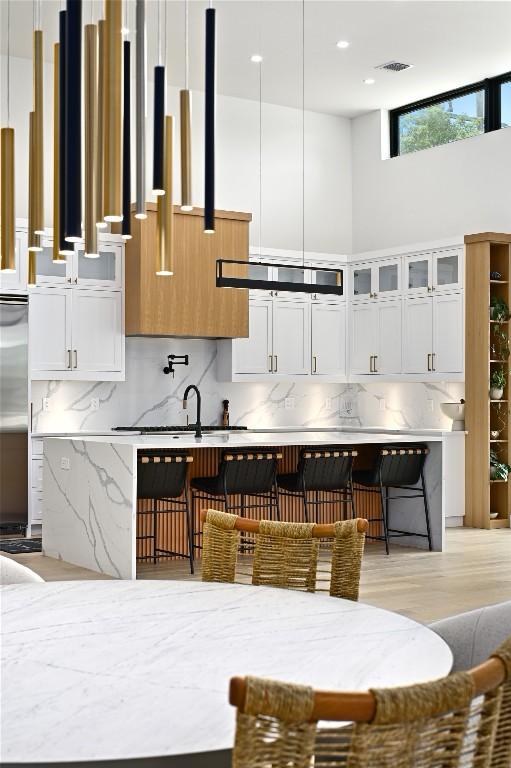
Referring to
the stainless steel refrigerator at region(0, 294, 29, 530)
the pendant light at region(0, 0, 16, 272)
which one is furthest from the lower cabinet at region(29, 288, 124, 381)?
the pendant light at region(0, 0, 16, 272)

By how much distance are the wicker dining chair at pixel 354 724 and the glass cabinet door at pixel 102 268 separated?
7816mm

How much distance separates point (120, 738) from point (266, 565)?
140 cm

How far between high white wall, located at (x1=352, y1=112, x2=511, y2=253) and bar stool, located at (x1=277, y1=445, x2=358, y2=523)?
10.5ft

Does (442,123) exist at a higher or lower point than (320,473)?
higher

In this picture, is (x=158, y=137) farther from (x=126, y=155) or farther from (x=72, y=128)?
(x=72, y=128)

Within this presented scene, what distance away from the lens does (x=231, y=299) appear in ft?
31.1

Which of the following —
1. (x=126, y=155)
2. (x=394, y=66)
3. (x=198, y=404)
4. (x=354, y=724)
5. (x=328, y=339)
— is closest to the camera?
(x=354, y=724)

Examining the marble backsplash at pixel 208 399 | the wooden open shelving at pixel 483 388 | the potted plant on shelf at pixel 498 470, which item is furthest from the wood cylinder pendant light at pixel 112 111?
the potted plant on shelf at pixel 498 470

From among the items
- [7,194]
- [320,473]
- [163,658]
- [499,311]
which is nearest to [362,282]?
[499,311]

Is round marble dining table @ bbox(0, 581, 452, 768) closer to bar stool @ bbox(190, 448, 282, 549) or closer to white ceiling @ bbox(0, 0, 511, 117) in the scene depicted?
bar stool @ bbox(190, 448, 282, 549)

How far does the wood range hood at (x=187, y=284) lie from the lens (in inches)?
351

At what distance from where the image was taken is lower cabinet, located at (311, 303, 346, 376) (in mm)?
10344

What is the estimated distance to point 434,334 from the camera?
9.55 meters

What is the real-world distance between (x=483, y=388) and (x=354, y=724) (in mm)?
8135
